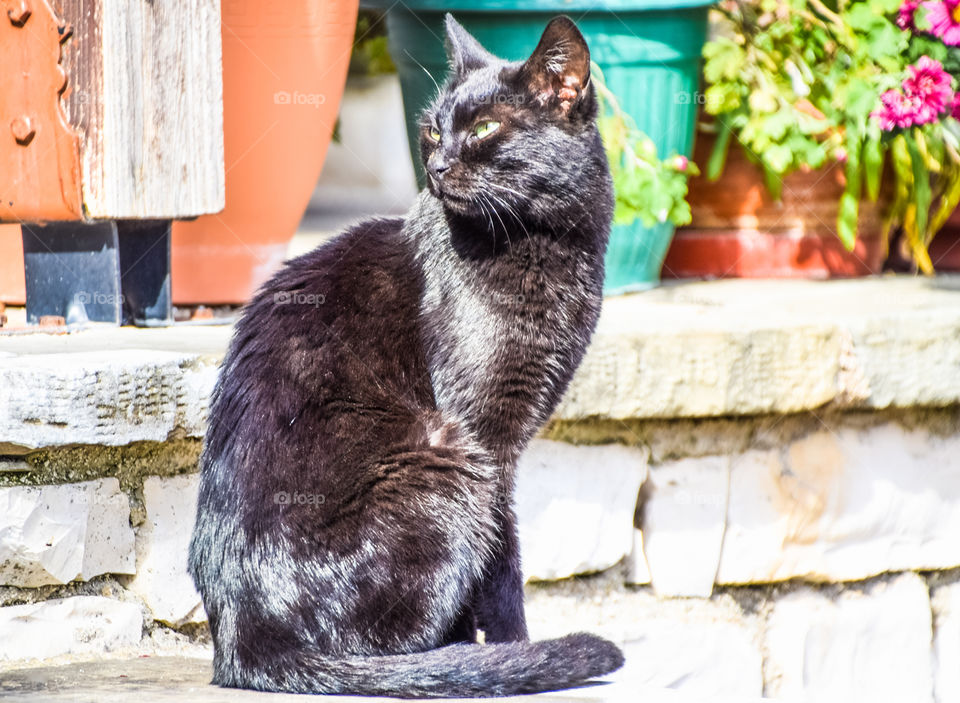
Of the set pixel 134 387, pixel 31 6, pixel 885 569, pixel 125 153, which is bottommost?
pixel 885 569

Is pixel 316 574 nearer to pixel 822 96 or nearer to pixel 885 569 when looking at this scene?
pixel 885 569

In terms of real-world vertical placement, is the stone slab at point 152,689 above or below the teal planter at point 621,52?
below

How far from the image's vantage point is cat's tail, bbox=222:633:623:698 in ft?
5.16

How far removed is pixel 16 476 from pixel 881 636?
1.81m

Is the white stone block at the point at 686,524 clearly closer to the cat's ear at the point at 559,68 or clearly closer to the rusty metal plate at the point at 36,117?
the cat's ear at the point at 559,68

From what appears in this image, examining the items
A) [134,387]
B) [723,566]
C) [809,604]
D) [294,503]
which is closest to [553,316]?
[294,503]

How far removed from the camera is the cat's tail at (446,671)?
157cm

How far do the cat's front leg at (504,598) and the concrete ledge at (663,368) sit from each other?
40cm

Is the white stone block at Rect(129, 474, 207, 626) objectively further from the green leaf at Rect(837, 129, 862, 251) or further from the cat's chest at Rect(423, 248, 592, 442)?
the green leaf at Rect(837, 129, 862, 251)

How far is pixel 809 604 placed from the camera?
8.30 ft

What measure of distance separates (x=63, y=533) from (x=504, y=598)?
0.72 metres

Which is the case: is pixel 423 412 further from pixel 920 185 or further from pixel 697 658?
pixel 920 185

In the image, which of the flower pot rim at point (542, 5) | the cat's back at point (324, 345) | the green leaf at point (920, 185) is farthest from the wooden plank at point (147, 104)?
the green leaf at point (920, 185)

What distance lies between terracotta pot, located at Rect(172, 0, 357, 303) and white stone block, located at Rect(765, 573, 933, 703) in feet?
4.34
